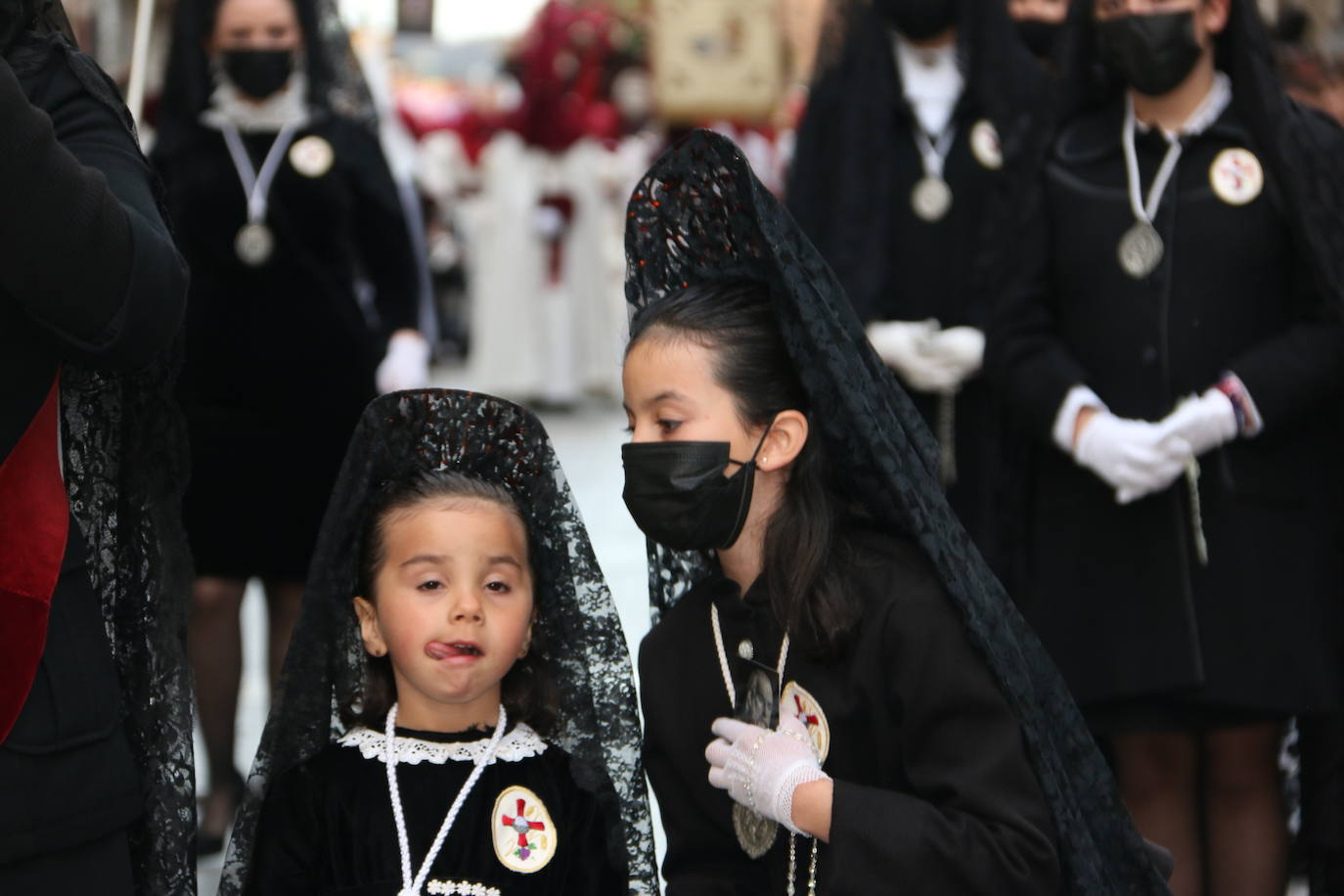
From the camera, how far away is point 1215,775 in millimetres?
3689

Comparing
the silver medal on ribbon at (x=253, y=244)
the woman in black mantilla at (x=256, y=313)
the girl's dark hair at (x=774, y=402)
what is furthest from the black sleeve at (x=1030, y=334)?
the silver medal on ribbon at (x=253, y=244)

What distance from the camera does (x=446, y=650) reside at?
273 centimetres

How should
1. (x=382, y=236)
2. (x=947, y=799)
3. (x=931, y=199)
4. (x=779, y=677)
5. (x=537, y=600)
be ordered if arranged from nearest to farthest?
(x=947, y=799)
(x=779, y=677)
(x=537, y=600)
(x=931, y=199)
(x=382, y=236)

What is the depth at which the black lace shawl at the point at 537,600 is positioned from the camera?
2.76 metres

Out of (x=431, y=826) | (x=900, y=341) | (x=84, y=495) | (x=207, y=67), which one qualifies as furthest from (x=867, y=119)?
(x=84, y=495)

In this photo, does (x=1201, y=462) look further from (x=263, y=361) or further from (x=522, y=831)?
(x=263, y=361)

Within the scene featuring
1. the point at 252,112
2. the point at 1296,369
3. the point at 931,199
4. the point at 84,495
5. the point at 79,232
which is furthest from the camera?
the point at 252,112

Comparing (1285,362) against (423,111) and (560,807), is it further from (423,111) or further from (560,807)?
(423,111)

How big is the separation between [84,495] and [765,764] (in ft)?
3.04

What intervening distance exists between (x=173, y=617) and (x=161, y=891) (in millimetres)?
345

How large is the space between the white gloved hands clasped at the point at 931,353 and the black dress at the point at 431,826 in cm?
192

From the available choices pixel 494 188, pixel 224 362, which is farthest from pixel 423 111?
pixel 224 362

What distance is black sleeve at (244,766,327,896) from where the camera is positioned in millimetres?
2660

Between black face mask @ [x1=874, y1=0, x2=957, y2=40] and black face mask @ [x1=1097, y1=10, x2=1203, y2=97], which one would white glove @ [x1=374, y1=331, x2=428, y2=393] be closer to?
black face mask @ [x1=874, y1=0, x2=957, y2=40]
